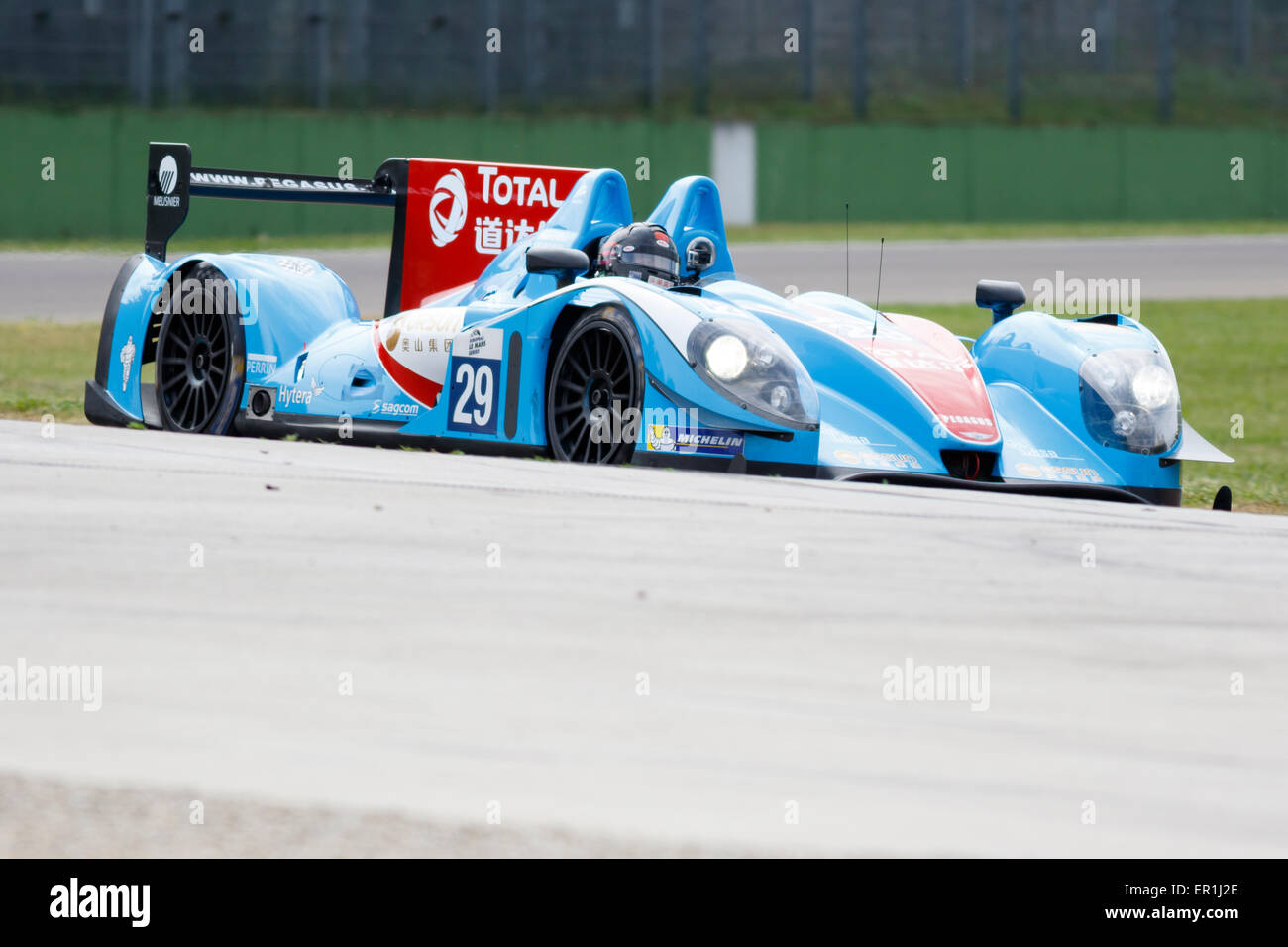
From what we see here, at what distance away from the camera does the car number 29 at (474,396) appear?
7.39 meters

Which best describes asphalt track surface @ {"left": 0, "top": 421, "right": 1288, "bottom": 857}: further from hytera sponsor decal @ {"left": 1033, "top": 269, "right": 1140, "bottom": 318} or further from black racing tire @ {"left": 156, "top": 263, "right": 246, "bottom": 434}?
hytera sponsor decal @ {"left": 1033, "top": 269, "right": 1140, "bottom": 318}

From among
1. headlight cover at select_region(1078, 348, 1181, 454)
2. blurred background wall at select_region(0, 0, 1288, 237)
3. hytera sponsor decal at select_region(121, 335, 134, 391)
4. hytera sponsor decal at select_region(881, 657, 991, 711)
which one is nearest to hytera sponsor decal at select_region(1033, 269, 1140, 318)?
blurred background wall at select_region(0, 0, 1288, 237)

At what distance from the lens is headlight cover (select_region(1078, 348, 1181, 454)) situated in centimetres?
707

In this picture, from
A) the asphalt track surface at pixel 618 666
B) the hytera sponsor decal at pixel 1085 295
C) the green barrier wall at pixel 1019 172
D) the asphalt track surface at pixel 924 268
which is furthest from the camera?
the green barrier wall at pixel 1019 172

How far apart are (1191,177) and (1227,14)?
13.8ft

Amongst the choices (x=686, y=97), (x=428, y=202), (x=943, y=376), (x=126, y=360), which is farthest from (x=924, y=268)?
(x=943, y=376)

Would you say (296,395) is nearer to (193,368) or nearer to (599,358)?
(193,368)

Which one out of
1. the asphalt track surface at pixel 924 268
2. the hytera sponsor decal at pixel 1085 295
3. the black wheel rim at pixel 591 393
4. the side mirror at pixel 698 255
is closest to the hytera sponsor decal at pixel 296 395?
the black wheel rim at pixel 591 393

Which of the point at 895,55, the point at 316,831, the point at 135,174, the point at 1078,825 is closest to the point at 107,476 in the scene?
the point at 316,831

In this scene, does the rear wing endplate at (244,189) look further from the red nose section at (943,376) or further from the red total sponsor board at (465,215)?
the red nose section at (943,376)

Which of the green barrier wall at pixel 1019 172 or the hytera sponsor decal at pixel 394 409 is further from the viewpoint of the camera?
the green barrier wall at pixel 1019 172

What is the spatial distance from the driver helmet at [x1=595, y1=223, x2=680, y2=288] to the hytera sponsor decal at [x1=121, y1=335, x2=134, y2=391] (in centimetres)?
256

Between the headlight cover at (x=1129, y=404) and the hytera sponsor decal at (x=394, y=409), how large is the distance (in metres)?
2.71
